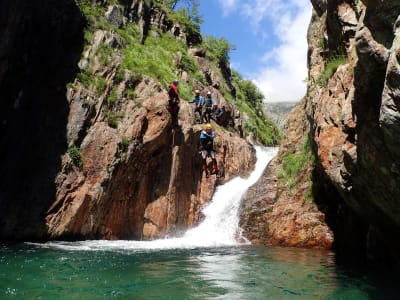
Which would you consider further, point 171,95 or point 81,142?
point 171,95

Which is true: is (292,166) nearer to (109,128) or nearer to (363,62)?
(109,128)

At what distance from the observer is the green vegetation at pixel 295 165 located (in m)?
19.9

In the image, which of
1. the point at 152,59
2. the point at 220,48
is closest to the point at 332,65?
the point at 152,59

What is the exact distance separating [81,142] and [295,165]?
422 inches

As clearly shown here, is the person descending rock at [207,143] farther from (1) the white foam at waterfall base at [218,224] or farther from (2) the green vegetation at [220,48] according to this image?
(2) the green vegetation at [220,48]

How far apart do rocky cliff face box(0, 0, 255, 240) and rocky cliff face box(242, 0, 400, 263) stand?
24.2 feet

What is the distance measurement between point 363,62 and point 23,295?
7.99 metres

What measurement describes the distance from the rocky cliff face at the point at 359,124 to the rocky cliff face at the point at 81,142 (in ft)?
24.2

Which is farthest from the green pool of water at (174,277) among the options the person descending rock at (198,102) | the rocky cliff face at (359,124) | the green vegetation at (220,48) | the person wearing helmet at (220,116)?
the green vegetation at (220,48)

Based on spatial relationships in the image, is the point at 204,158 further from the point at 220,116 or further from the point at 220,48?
the point at 220,48

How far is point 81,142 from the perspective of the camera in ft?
62.6

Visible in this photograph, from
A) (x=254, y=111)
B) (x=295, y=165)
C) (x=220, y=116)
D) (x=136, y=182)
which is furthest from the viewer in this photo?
(x=254, y=111)

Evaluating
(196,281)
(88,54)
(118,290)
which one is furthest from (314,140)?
(88,54)

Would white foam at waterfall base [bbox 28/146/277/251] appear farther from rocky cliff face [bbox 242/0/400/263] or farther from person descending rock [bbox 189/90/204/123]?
person descending rock [bbox 189/90/204/123]
